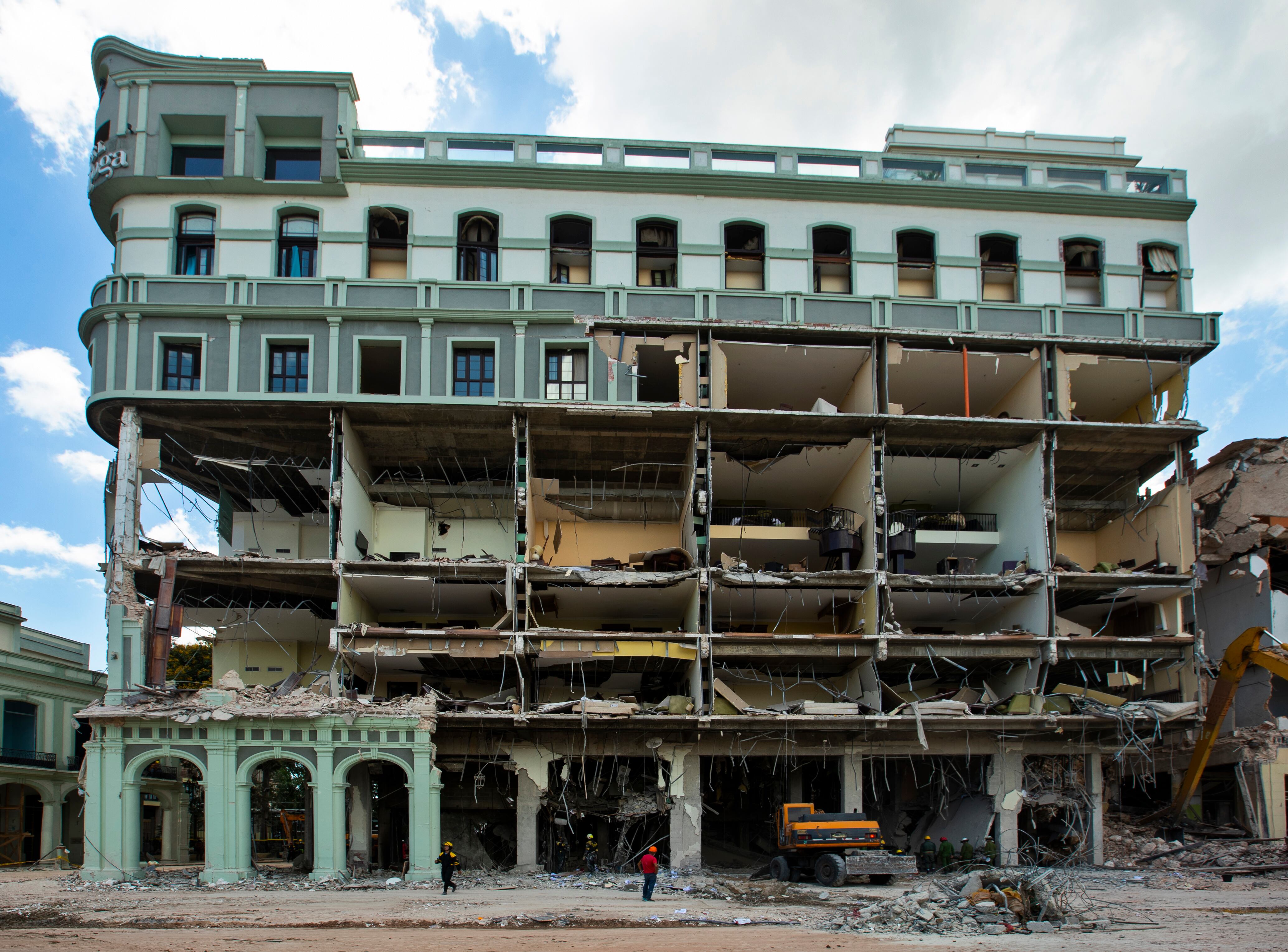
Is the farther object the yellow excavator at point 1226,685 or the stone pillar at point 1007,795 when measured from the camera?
the stone pillar at point 1007,795

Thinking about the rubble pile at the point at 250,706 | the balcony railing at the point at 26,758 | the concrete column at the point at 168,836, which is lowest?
the concrete column at the point at 168,836

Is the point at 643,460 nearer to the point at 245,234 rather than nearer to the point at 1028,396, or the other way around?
the point at 1028,396

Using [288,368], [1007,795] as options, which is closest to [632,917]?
[1007,795]

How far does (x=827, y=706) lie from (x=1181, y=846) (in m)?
11.4

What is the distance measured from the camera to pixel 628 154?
36969 millimetres

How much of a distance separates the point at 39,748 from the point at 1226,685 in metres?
46.2

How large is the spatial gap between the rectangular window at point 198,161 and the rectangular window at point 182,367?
20.7ft

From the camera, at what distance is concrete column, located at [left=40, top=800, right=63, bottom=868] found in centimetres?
4409

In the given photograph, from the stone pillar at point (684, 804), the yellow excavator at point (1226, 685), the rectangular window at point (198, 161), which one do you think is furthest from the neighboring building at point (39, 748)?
the yellow excavator at point (1226, 685)

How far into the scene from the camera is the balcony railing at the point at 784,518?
116 ft

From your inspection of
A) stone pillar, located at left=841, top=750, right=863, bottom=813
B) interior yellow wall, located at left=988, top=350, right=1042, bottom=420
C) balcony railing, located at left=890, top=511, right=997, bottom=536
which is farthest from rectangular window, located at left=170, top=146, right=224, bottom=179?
stone pillar, located at left=841, top=750, right=863, bottom=813

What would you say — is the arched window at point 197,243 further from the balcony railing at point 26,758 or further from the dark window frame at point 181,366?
the balcony railing at point 26,758

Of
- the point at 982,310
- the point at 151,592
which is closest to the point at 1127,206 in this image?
the point at 982,310

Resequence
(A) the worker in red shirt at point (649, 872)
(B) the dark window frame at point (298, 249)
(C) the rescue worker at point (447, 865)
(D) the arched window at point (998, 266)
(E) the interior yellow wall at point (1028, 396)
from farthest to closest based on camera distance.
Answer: (D) the arched window at point (998, 266)
(B) the dark window frame at point (298, 249)
(E) the interior yellow wall at point (1028, 396)
(C) the rescue worker at point (447, 865)
(A) the worker in red shirt at point (649, 872)
